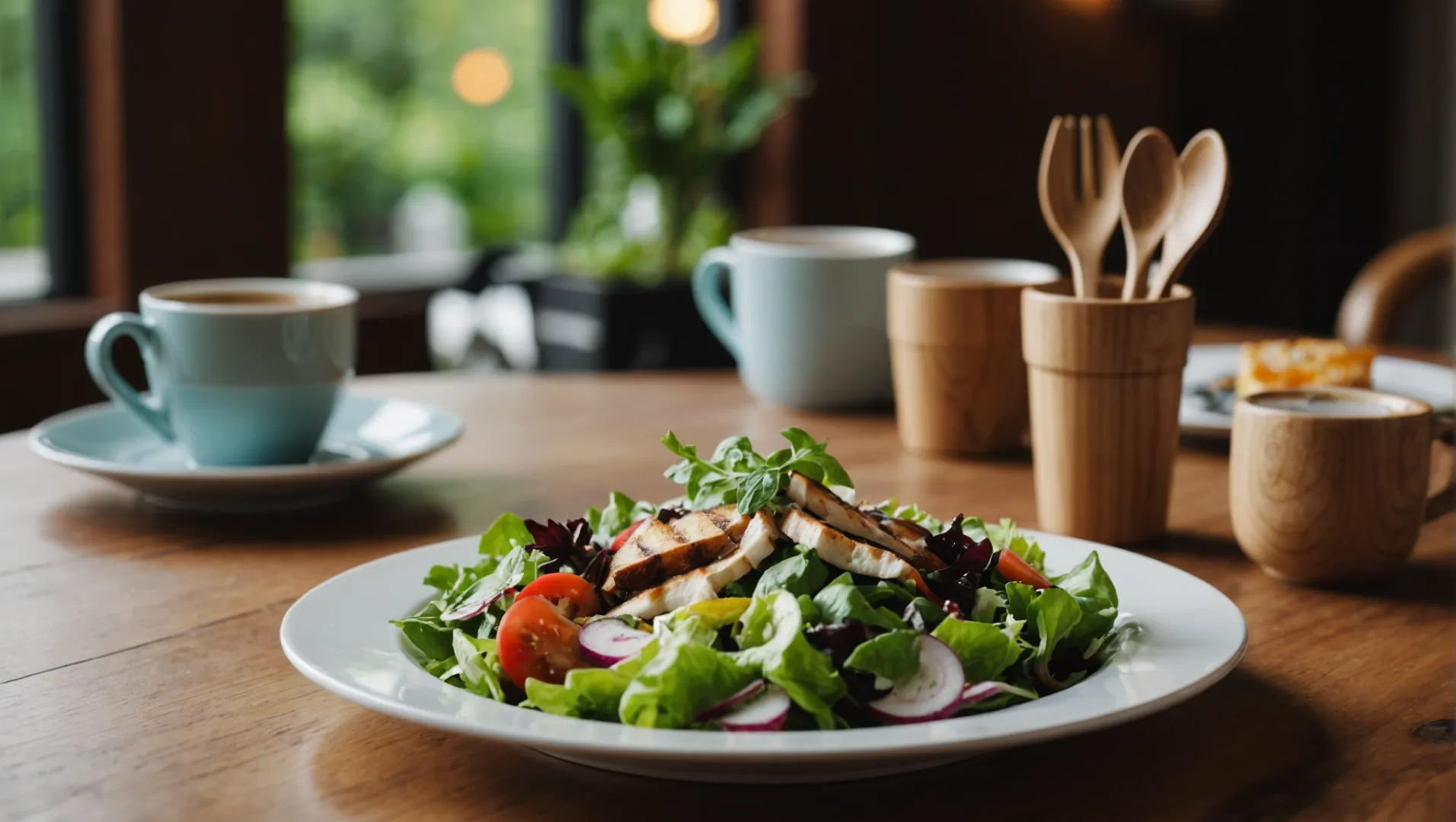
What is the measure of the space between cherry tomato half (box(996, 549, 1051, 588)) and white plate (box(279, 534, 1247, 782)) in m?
0.06

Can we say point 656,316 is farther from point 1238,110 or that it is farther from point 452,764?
point 1238,110

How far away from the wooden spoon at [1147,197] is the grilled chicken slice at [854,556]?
1.36ft

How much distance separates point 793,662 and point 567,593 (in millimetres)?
166

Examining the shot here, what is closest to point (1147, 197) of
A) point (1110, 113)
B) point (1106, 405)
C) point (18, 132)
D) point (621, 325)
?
point (1106, 405)

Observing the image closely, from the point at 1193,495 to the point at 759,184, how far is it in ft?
8.76

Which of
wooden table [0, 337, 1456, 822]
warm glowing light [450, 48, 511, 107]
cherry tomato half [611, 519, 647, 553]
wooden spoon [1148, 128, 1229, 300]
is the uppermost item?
warm glowing light [450, 48, 511, 107]

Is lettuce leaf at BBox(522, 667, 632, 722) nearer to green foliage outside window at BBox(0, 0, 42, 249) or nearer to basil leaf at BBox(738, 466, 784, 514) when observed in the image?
basil leaf at BBox(738, 466, 784, 514)

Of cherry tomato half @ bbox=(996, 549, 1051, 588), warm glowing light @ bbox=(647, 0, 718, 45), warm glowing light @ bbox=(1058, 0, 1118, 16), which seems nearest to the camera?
cherry tomato half @ bbox=(996, 549, 1051, 588)

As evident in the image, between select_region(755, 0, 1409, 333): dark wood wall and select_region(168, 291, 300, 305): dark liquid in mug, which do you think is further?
select_region(755, 0, 1409, 333): dark wood wall

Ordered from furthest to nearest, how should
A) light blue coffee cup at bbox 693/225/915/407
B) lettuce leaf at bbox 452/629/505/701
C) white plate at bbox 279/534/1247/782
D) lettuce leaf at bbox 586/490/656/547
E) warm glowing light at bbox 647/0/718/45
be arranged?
1. warm glowing light at bbox 647/0/718/45
2. light blue coffee cup at bbox 693/225/915/407
3. lettuce leaf at bbox 586/490/656/547
4. lettuce leaf at bbox 452/629/505/701
5. white plate at bbox 279/534/1247/782

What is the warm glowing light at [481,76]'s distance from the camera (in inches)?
141

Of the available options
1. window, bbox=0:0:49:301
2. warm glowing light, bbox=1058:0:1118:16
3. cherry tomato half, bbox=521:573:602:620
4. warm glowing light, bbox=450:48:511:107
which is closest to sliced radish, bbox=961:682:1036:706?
cherry tomato half, bbox=521:573:602:620

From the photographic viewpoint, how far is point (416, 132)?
3.62m

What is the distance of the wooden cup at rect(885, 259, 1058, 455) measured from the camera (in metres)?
1.36
